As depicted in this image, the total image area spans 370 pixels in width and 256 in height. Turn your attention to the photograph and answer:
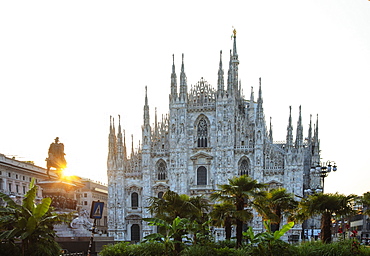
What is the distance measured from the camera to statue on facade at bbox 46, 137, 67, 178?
110 feet

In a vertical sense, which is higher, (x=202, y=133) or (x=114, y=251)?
(x=202, y=133)

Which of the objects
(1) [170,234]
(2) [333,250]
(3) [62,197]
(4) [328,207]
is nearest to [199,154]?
(3) [62,197]

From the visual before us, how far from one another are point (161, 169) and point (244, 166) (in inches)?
440

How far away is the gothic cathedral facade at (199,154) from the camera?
184 feet

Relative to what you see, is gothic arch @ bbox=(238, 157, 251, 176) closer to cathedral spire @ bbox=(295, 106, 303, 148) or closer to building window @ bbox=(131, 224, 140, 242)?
cathedral spire @ bbox=(295, 106, 303, 148)

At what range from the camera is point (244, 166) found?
5772cm

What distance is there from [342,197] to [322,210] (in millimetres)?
1527

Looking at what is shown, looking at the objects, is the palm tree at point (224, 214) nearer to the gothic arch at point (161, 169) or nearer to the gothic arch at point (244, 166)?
the gothic arch at point (244, 166)

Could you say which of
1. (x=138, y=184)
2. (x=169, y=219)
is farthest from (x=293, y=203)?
(x=138, y=184)

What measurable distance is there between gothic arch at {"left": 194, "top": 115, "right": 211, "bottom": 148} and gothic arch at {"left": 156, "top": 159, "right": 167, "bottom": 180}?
5.31 metres

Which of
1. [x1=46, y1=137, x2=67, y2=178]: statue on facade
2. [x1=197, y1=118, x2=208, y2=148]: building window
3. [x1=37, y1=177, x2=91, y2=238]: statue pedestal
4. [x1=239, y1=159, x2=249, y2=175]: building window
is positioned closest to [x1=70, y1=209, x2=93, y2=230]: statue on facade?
[x1=37, y1=177, x2=91, y2=238]: statue pedestal

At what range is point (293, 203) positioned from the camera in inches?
1363

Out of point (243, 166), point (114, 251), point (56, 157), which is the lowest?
point (114, 251)

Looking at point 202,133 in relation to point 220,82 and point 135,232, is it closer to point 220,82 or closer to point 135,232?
point 220,82
